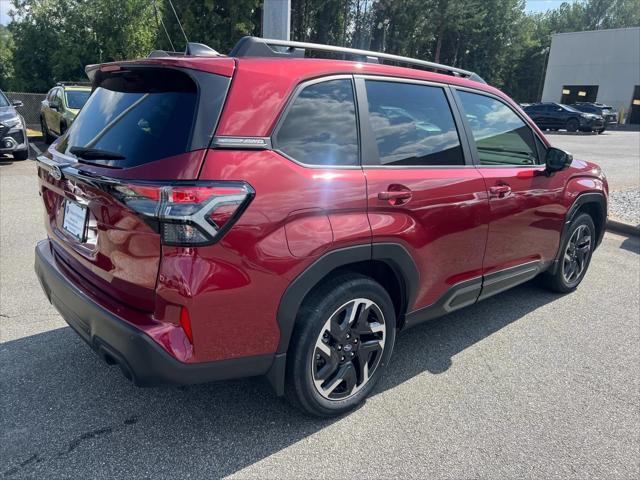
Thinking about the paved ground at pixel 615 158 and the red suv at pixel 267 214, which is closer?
the red suv at pixel 267 214

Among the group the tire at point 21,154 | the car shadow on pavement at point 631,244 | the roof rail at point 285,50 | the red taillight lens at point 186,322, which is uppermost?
the roof rail at point 285,50

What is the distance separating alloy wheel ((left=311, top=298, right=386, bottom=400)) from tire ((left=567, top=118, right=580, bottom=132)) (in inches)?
1113

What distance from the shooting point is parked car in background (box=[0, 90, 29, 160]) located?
33.2 ft

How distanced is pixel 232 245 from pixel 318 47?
1.28 metres

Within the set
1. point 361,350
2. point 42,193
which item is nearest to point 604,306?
point 361,350

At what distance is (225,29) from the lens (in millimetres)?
27094

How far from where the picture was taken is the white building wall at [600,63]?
36625 millimetres

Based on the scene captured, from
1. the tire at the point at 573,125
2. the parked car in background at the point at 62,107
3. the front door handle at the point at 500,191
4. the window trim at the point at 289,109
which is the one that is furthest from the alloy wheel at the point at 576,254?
the tire at the point at 573,125

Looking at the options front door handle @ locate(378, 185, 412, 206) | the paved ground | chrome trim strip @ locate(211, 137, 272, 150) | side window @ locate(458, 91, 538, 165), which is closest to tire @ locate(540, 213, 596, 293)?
side window @ locate(458, 91, 538, 165)

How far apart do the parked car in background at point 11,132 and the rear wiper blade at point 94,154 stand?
30.2 feet

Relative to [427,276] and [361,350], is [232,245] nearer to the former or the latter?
[361,350]

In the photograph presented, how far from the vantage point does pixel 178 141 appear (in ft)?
6.98

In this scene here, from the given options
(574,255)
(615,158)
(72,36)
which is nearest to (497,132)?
(574,255)

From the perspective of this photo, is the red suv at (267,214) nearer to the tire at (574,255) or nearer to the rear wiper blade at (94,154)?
the rear wiper blade at (94,154)
